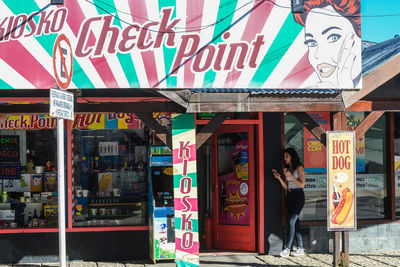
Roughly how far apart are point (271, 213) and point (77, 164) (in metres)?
3.26

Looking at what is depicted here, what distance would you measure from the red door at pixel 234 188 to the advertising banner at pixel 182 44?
5.53ft

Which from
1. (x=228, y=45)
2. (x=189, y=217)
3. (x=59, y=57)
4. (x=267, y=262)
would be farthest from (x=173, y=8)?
(x=267, y=262)

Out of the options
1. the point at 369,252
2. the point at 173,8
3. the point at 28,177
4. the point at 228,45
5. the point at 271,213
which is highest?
the point at 173,8

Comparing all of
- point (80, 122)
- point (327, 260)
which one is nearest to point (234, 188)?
point (327, 260)

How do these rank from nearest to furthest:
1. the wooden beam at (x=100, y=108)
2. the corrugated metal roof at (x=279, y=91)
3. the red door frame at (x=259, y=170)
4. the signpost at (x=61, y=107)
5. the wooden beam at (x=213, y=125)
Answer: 1. the signpost at (x=61, y=107)
2. the wooden beam at (x=100, y=108)
3. the corrugated metal roof at (x=279, y=91)
4. the wooden beam at (x=213, y=125)
5. the red door frame at (x=259, y=170)

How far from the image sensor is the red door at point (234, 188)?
9.03 meters

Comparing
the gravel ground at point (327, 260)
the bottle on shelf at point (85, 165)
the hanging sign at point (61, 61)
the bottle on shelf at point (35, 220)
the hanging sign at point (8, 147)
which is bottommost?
the gravel ground at point (327, 260)

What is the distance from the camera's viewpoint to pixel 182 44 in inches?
299

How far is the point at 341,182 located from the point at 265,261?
1.92 metres

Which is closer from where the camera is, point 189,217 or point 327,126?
point 189,217

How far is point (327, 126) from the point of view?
9141 millimetres

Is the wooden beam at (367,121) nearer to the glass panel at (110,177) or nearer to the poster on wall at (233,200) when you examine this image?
the poster on wall at (233,200)

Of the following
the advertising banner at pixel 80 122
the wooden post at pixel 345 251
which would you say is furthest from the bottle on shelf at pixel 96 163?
the wooden post at pixel 345 251

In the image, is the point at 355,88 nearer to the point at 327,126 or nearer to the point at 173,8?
the point at 327,126
